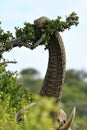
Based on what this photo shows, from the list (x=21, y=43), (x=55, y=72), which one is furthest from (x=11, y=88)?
(x=55, y=72)

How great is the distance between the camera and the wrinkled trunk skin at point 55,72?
993 cm

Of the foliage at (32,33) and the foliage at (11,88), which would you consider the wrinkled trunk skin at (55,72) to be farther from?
the foliage at (11,88)

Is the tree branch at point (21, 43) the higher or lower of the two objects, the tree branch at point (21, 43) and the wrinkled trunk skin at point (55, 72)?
the higher

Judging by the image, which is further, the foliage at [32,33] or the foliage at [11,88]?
the foliage at [11,88]

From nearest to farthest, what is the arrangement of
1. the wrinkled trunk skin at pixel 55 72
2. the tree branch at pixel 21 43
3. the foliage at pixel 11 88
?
the wrinkled trunk skin at pixel 55 72 < the tree branch at pixel 21 43 < the foliage at pixel 11 88

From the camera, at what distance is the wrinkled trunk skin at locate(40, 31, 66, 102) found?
32.6ft

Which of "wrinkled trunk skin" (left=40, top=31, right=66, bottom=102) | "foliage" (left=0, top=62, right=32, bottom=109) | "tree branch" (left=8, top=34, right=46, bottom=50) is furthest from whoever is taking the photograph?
"foliage" (left=0, top=62, right=32, bottom=109)

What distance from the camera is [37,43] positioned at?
10.5 meters

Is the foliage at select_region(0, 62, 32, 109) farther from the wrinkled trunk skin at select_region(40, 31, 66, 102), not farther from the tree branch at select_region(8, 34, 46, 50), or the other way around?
the wrinkled trunk skin at select_region(40, 31, 66, 102)

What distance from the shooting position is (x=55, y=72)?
32.7 ft

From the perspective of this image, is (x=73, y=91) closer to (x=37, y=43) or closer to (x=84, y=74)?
(x=84, y=74)

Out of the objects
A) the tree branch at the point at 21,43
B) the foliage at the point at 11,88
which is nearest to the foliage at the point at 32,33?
the tree branch at the point at 21,43

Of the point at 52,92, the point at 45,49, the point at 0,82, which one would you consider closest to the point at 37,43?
the point at 45,49

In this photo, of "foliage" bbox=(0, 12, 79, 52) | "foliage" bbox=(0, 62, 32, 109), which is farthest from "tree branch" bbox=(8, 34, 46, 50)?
"foliage" bbox=(0, 62, 32, 109)
